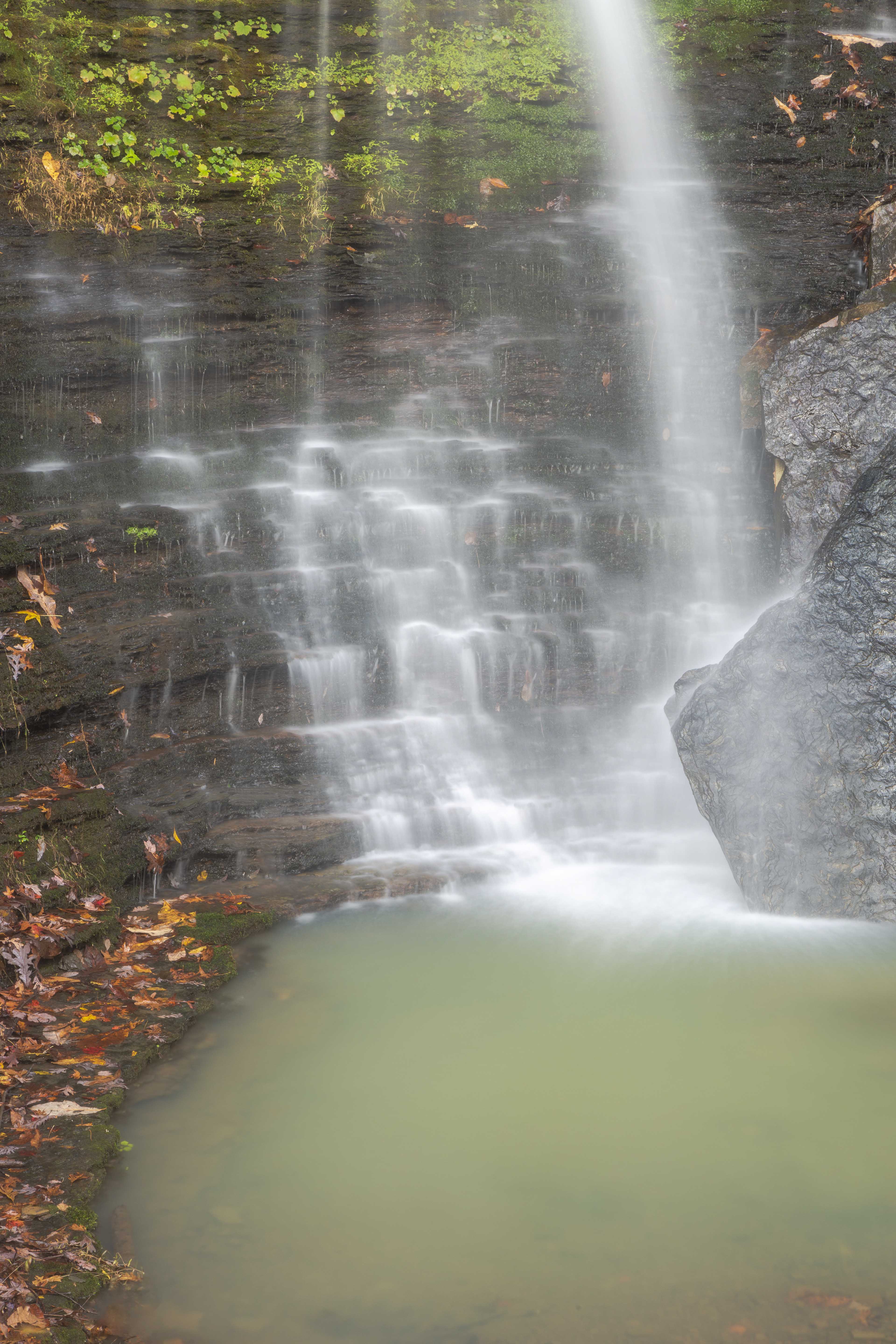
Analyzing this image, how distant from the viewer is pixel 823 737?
5.56 meters

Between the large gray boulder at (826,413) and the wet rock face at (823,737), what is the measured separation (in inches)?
44.3

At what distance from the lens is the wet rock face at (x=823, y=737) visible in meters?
5.44

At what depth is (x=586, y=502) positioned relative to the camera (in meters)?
7.97

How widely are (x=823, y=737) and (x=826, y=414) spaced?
8.75ft

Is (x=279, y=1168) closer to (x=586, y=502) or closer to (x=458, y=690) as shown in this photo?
(x=458, y=690)

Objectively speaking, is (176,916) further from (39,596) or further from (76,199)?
(76,199)

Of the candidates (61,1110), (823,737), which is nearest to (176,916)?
(61,1110)

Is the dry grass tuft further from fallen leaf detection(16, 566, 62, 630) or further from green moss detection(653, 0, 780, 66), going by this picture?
green moss detection(653, 0, 780, 66)

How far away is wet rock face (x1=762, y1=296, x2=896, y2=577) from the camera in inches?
266

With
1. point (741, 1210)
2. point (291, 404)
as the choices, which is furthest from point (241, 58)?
point (741, 1210)

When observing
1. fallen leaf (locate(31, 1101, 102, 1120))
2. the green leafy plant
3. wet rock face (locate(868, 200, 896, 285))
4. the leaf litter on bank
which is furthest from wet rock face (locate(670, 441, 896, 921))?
the green leafy plant

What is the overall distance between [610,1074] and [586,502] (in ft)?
16.4

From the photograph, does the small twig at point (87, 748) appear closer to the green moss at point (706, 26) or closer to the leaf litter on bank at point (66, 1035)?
the leaf litter on bank at point (66, 1035)

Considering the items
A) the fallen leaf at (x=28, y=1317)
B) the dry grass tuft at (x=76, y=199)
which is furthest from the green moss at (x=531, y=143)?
the fallen leaf at (x=28, y=1317)
